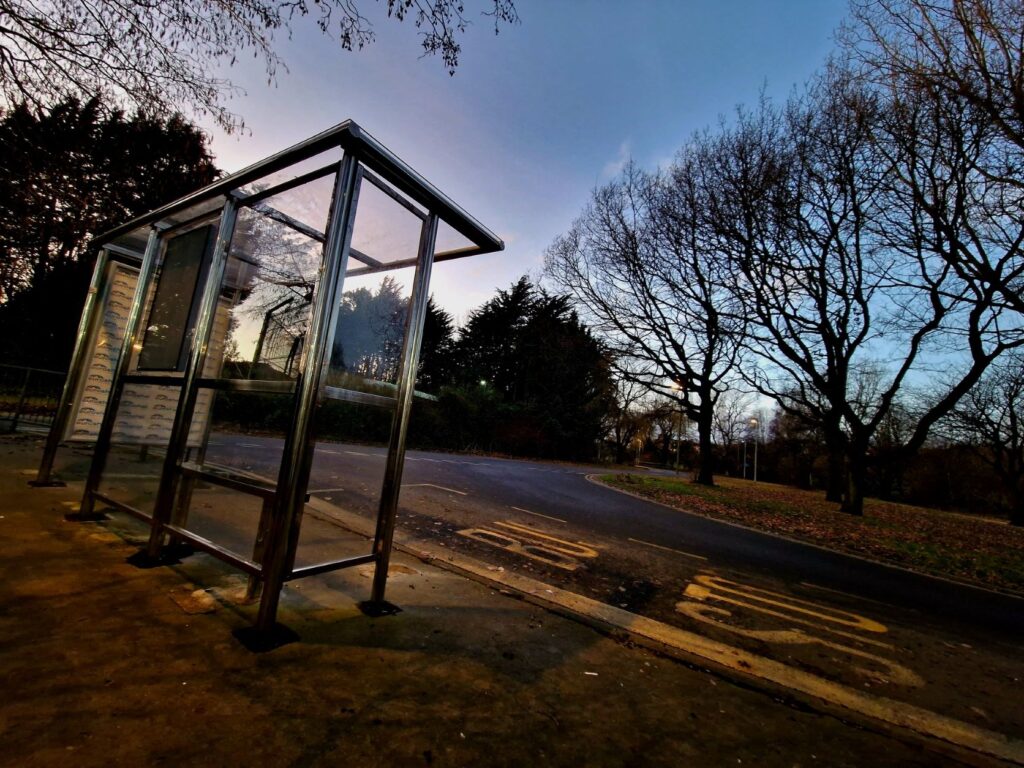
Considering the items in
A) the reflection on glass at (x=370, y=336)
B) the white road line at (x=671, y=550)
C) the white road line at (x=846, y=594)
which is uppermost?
the reflection on glass at (x=370, y=336)

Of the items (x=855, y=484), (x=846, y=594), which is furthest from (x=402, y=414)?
(x=855, y=484)

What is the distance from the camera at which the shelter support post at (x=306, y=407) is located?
2.18 m

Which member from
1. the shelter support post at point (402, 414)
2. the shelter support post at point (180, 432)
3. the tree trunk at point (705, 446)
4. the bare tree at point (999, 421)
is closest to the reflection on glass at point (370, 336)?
the shelter support post at point (402, 414)

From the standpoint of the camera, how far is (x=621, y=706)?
6.82 ft

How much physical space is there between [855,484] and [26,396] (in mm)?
24193

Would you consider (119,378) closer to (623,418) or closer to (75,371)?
(75,371)

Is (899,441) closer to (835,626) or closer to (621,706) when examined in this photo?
(835,626)

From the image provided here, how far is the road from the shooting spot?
3.23 meters

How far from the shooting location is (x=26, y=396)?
341 inches

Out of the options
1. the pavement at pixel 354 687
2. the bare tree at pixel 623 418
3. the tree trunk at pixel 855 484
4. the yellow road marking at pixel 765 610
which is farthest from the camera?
the bare tree at pixel 623 418

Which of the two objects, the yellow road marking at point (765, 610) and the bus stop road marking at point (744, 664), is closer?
the bus stop road marking at point (744, 664)

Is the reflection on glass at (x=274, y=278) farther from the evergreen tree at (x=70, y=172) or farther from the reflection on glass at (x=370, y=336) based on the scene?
the evergreen tree at (x=70, y=172)

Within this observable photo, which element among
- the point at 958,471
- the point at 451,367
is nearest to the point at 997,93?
the point at 451,367

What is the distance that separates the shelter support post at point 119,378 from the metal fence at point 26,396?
23.9 feet
